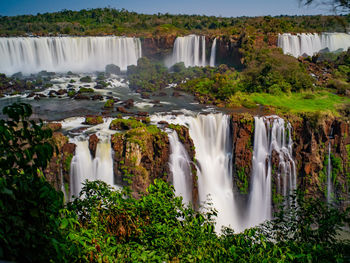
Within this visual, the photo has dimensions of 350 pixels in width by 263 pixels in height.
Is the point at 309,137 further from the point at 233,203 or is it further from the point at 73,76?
the point at 73,76

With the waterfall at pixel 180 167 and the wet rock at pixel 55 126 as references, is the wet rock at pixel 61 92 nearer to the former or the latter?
the wet rock at pixel 55 126

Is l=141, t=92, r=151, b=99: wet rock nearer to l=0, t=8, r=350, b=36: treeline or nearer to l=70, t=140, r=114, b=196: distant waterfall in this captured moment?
l=70, t=140, r=114, b=196: distant waterfall

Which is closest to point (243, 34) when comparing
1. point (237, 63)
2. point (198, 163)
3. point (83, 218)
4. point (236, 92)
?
point (237, 63)

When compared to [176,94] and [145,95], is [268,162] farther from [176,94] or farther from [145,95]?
[145,95]

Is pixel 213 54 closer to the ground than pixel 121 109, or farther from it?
farther from it

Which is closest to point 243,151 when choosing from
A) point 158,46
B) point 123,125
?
point 123,125

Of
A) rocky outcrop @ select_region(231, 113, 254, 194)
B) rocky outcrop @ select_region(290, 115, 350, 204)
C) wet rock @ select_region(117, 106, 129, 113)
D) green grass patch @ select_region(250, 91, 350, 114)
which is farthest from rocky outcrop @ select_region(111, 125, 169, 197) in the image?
green grass patch @ select_region(250, 91, 350, 114)
